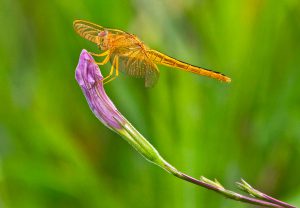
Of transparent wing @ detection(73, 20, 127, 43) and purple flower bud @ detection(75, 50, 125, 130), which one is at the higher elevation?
transparent wing @ detection(73, 20, 127, 43)

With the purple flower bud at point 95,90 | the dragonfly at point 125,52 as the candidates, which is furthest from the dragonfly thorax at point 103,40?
the purple flower bud at point 95,90

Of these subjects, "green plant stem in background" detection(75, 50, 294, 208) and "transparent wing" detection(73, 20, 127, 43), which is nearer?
"green plant stem in background" detection(75, 50, 294, 208)

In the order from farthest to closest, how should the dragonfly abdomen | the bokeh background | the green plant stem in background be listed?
the bokeh background
the dragonfly abdomen
the green plant stem in background

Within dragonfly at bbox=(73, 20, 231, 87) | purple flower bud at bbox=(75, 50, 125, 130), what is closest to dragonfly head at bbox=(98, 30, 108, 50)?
dragonfly at bbox=(73, 20, 231, 87)

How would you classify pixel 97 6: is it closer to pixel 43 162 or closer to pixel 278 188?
pixel 43 162

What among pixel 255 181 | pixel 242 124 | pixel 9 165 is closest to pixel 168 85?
pixel 242 124

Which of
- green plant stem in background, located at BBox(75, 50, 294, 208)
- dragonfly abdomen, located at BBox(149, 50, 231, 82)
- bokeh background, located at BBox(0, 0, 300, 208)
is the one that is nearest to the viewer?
green plant stem in background, located at BBox(75, 50, 294, 208)

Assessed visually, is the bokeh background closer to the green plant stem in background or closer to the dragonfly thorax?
the dragonfly thorax

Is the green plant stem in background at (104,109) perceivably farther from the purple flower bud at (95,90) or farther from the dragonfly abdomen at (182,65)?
the dragonfly abdomen at (182,65)
